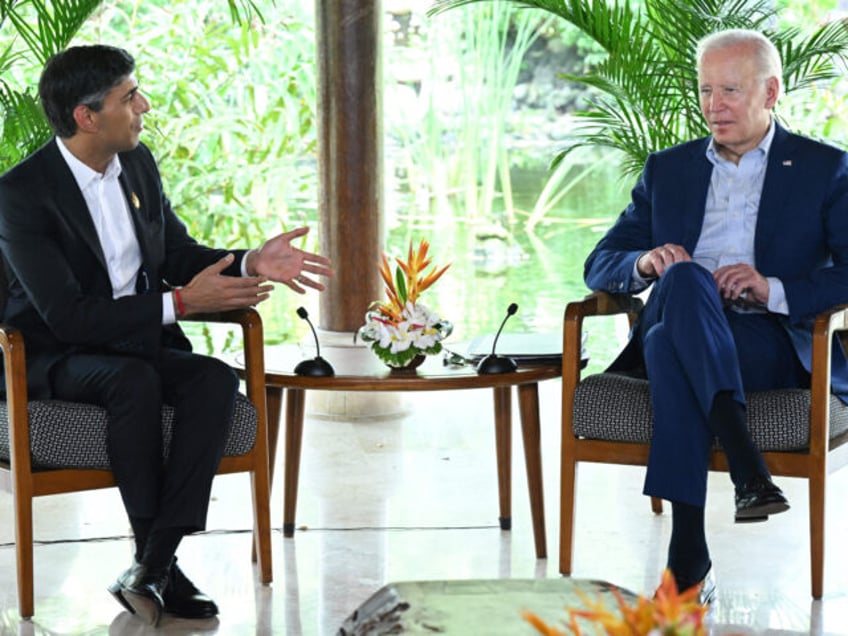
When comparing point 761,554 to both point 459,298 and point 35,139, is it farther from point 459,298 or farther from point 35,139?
point 459,298

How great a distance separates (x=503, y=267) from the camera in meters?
8.51

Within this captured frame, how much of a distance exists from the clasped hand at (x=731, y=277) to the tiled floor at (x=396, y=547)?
0.64 meters

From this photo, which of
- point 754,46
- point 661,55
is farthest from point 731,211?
point 661,55

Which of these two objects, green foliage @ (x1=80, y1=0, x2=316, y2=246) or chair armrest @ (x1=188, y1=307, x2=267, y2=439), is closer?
chair armrest @ (x1=188, y1=307, x2=267, y2=439)

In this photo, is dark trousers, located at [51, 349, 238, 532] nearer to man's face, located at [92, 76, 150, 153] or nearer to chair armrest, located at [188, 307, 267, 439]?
chair armrest, located at [188, 307, 267, 439]

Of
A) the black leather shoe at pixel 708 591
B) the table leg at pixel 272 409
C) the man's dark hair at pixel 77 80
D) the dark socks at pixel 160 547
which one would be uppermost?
the man's dark hair at pixel 77 80

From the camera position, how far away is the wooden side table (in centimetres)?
330

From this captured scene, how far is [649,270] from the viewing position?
11.1 feet

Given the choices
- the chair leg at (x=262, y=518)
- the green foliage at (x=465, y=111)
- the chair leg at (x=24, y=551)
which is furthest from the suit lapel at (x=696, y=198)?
the green foliage at (x=465, y=111)

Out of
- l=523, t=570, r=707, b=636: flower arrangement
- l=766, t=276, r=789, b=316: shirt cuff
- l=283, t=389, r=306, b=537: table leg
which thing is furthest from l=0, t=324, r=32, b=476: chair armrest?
l=523, t=570, r=707, b=636: flower arrangement

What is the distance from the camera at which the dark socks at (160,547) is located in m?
3.03

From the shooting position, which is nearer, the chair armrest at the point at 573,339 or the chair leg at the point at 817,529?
the chair leg at the point at 817,529

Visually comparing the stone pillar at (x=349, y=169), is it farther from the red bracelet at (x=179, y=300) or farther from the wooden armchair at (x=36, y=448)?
the wooden armchair at (x=36, y=448)

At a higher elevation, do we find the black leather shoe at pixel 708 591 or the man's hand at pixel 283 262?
the man's hand at pixel 283 262
